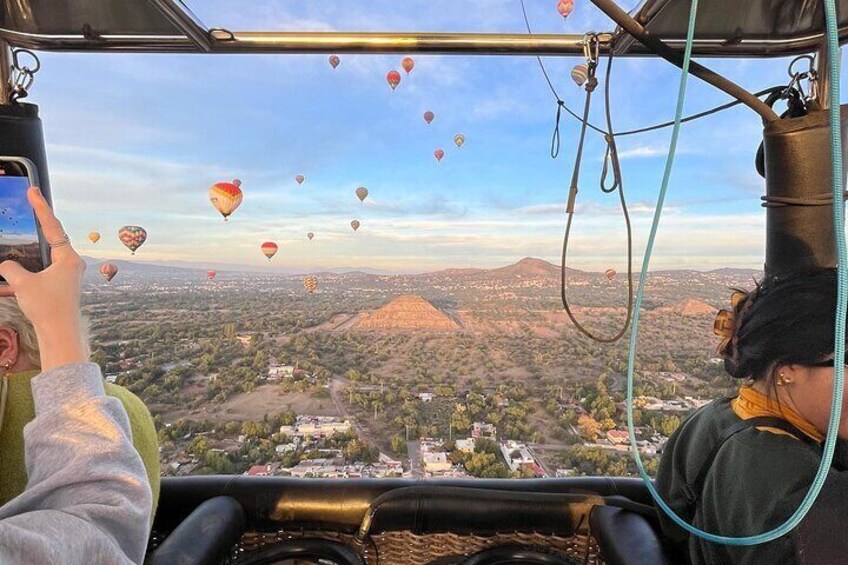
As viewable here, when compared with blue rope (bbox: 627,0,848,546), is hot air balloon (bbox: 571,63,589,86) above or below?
above

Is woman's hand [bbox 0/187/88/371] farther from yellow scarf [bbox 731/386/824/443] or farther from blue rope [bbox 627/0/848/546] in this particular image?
yellow scarf [bbox 731/386/824/443]

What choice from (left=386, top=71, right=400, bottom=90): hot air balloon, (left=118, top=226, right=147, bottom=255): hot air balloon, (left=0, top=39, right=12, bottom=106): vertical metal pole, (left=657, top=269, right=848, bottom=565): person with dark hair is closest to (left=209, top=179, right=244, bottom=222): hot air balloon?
(left=118, top=226, right=147, bottom=255): hot air balloon

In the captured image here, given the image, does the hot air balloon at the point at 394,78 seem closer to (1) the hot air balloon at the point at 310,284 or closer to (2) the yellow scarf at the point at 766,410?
(1) the hot air balloon at the point at 310,284

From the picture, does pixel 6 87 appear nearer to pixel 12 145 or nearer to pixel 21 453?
pixel 12 145

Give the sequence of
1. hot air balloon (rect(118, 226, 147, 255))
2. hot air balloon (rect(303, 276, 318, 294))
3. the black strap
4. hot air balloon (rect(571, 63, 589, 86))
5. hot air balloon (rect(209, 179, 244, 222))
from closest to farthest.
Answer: the black strap, hot air balloon (rect(571, 63, 589, 86)), hot air balloon (rect(303, 276, 318, 294)), hot air balloon (rect(118, 226, 147, 255)), hot air balloon (rect(209, 179, 244, 222))

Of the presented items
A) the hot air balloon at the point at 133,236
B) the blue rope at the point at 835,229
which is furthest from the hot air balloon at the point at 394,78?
the blue rope at the point at 835,229

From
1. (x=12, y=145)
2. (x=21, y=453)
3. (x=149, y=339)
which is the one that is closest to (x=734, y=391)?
(x=21, y=453)

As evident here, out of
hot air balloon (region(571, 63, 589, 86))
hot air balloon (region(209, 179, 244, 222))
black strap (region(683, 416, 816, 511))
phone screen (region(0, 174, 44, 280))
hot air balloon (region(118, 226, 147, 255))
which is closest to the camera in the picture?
phone screen (region(0, 174, 44, 280))

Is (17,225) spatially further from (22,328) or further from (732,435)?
(732,435)
